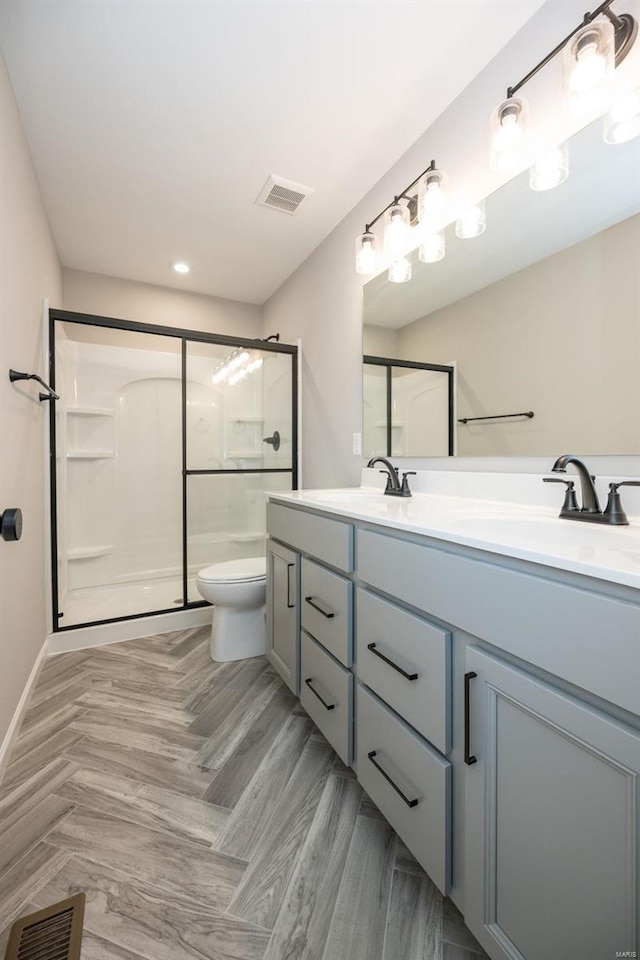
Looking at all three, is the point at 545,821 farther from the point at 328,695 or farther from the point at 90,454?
the point at 90,454

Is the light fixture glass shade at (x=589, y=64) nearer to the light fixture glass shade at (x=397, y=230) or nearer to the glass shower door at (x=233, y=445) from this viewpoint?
the light fixture glass shade at (x=397, y=230)

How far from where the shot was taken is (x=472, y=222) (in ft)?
4.60

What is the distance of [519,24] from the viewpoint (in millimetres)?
1222

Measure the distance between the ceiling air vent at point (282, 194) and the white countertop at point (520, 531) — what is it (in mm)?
1539

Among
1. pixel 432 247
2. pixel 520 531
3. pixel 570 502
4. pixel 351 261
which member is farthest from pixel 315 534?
pixel 351 261

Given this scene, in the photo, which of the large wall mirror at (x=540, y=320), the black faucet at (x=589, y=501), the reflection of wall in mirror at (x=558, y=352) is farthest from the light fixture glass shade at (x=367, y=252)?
the black faucet at (x=589, y=501)

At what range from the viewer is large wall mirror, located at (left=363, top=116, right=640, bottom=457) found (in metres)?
1.01

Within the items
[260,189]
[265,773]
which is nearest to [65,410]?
[260,189]

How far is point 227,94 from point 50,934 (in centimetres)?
254

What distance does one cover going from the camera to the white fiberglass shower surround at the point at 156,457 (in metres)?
2.53

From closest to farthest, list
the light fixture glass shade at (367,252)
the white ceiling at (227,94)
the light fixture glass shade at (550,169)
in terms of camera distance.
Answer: the light fixture glass shade at (550,169)
the white ceiling at (227,94)
the light fixture glass shade at (367,252)

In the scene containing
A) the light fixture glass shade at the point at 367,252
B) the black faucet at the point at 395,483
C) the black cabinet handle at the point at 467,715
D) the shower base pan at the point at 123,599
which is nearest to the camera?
the black cabinet handle at the point at 467,715

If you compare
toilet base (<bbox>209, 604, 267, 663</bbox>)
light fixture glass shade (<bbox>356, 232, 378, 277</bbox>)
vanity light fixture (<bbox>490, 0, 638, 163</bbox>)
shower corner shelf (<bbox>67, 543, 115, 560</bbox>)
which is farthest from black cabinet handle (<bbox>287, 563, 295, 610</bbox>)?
shower corner shelf (<bbox>67, 543, 115, 560</bbox>)

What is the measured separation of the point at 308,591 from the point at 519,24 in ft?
6.46
